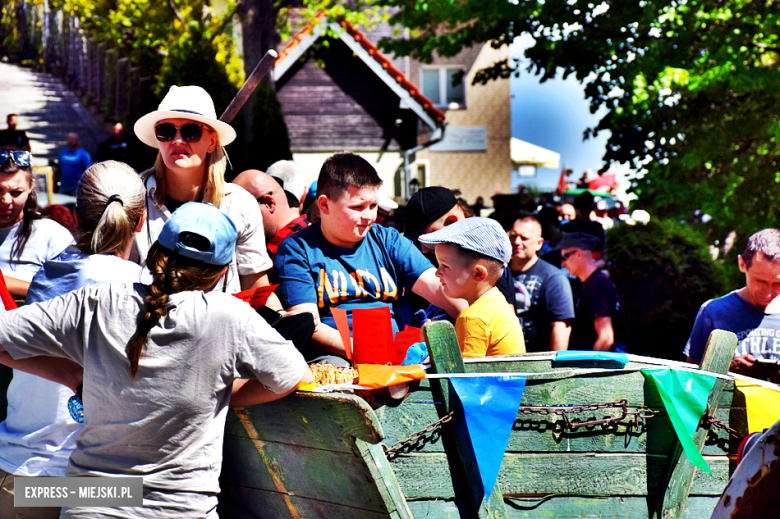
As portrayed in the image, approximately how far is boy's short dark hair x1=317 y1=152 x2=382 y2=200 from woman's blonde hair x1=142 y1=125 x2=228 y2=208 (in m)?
0.46

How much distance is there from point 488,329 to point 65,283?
1.62 meters

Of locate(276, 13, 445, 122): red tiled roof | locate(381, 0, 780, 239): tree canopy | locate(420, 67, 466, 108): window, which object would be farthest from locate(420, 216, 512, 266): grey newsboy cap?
locate(420, 67, 466, 108): window

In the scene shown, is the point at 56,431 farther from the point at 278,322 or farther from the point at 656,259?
the point at 656,259

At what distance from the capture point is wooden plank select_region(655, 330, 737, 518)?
2.95 metres

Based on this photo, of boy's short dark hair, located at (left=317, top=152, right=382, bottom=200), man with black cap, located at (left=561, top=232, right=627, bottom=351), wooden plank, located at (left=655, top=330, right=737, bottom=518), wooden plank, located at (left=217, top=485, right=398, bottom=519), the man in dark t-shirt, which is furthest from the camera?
man with black cap, located at (left=561, top=232, right=627, bottom=351)

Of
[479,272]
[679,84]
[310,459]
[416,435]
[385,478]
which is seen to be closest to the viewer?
[385,478]

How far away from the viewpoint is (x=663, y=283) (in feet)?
26.3

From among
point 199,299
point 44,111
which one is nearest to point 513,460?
point 199,299

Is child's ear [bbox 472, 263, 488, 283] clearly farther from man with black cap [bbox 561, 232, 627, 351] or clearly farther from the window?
the window

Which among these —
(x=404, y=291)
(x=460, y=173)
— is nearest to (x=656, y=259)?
(x=404, y=291)

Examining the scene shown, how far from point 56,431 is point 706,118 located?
7998 millimetres

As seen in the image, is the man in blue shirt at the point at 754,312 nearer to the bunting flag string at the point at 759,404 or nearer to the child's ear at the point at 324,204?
the bunting flag string at the point at 759,404

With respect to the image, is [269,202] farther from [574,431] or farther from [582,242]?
[574,431]

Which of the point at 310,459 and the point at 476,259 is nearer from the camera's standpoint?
the point at 310,459
